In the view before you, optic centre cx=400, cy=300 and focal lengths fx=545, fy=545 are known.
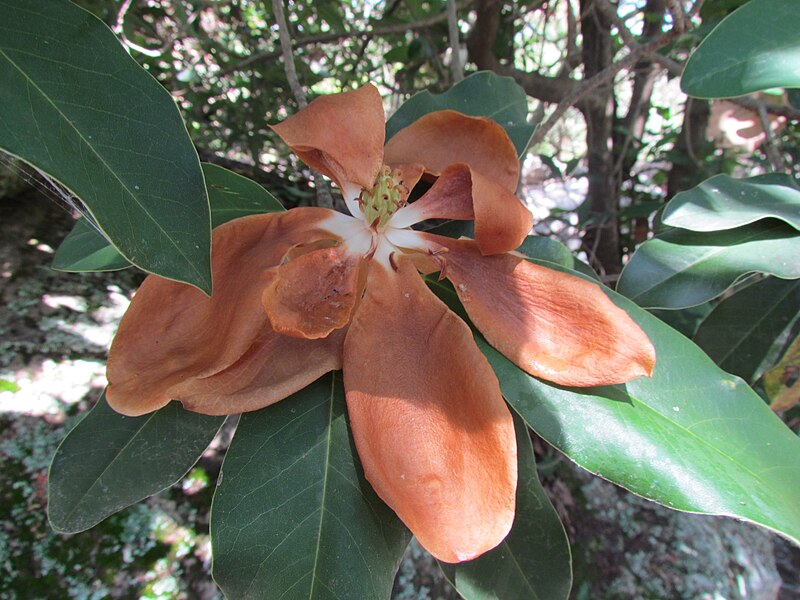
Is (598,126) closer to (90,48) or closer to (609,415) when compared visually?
(609,415)

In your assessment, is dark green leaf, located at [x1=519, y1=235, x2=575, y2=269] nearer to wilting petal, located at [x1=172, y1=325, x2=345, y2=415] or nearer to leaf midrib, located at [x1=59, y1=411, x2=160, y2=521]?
wilting petal, located at [x1=172, y1=325, x2=345, y2=415]

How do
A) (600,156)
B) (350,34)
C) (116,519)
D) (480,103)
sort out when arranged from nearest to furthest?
(480,103), (116,519), (350,34), (600,156)

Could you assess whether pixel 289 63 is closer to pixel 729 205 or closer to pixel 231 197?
pixel 231 197

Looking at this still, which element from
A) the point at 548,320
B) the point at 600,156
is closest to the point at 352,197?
the point at 548,320

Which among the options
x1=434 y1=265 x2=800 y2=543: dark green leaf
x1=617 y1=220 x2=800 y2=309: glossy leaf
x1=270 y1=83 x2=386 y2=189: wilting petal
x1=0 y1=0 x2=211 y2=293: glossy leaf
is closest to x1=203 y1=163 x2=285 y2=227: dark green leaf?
x1=270 y1=83 x2=386 y2=189: wilting petal

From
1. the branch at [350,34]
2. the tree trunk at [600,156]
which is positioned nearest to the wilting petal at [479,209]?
the branch at [350,34]
